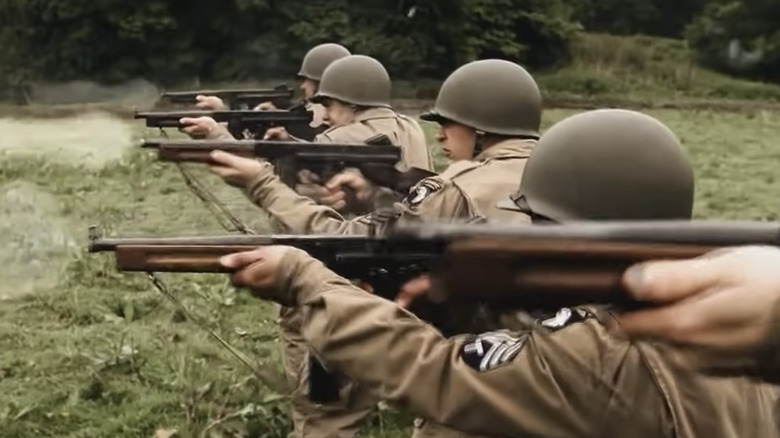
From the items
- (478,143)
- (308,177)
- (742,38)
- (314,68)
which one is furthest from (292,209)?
(742,38)

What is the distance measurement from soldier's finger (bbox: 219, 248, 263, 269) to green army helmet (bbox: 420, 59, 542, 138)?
142 cm

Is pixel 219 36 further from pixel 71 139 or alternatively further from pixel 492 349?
pixel 492 349

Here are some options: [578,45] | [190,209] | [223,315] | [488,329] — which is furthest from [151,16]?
[488,329]

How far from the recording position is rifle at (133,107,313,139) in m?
7.61

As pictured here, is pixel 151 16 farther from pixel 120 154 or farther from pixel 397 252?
pixel 397 252

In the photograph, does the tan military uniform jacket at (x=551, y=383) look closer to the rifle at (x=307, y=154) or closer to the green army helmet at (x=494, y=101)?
the green army helmet at (x=494, y=101)

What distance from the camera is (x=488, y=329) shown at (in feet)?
11.0

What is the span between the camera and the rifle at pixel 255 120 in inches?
299

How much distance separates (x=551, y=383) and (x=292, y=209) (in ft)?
9.46

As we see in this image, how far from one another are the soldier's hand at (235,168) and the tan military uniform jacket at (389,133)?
43 centimetres

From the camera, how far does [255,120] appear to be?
771 centimetres

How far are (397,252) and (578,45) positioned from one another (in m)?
40.3

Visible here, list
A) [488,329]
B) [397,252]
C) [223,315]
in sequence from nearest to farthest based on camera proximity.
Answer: [397,252] → [488,329] → [223,315]

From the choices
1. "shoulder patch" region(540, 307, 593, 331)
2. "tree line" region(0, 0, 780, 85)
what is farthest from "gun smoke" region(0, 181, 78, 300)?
"tree line" region(0, 0, 780, 85)
